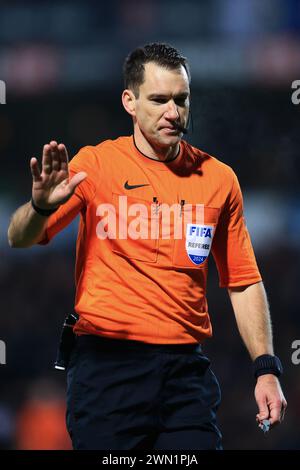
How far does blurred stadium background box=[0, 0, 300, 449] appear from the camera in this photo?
7594 mm

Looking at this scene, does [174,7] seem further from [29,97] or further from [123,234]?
[123,234]

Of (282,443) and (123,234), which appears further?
(282,443)

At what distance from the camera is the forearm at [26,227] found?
130 inches

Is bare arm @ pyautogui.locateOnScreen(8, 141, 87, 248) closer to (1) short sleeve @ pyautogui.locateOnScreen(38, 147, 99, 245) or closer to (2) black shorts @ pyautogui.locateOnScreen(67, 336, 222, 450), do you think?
(1) short sleeve @ pyautogui.locateOnScreen(38, 147, 99, 245)

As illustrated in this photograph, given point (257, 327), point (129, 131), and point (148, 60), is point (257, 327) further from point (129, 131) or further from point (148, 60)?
point (129, 131)

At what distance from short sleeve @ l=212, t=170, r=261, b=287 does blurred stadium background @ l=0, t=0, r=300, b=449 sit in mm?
1232

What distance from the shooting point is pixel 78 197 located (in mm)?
3512

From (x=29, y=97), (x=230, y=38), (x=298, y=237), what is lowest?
(x=298, y=237)

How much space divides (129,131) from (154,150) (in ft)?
23.2

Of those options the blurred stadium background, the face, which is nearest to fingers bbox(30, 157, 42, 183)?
the face

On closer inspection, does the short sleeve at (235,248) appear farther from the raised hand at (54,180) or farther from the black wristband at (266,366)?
the raised hand at (54,180)

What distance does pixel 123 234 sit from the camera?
11.6ft
